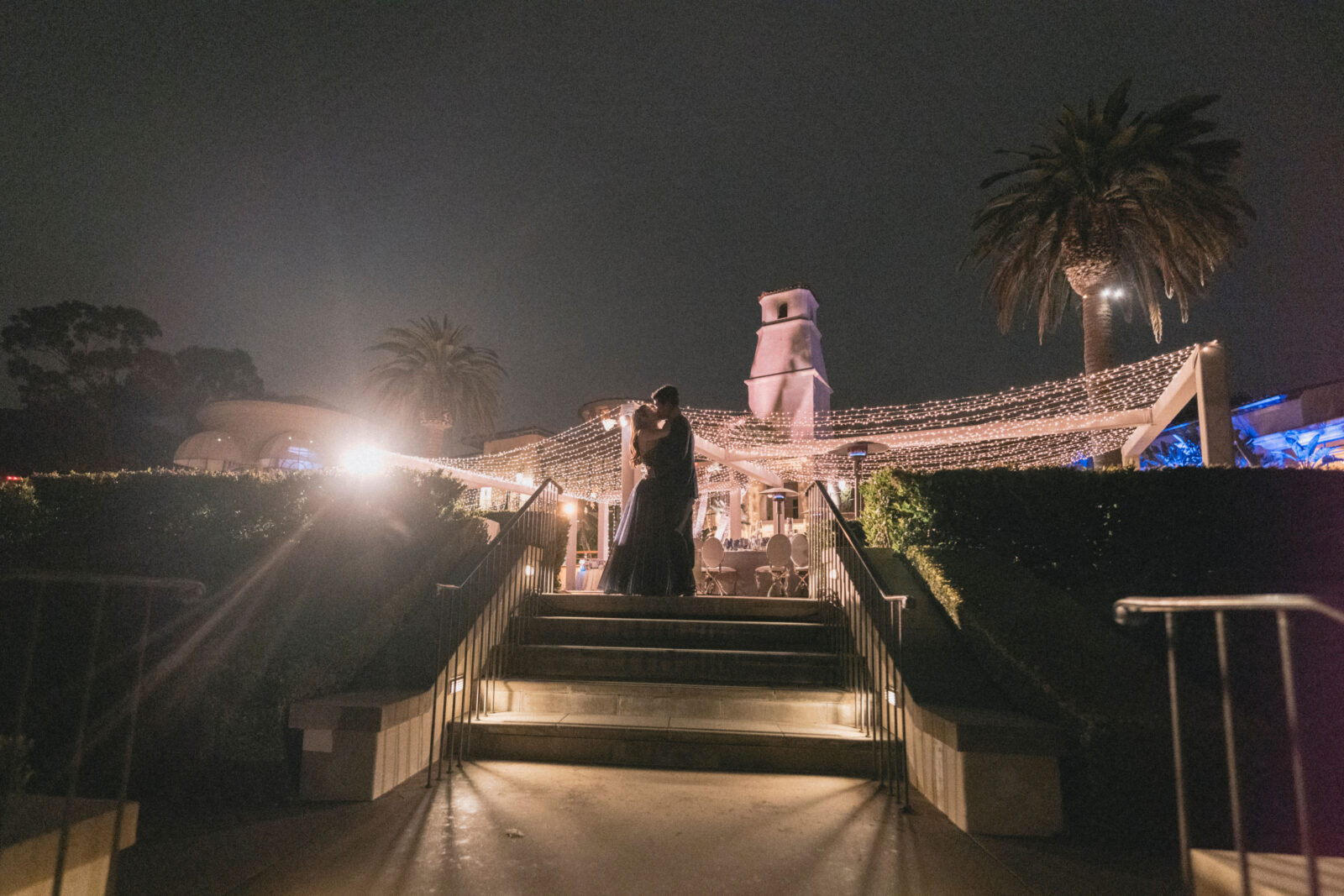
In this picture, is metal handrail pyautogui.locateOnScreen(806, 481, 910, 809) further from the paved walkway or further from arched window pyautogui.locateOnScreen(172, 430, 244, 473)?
arched window pyautogui.locateOnScreen(172, 430, 244, 473)

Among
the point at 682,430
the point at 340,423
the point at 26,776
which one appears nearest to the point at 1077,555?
the point at 682,430

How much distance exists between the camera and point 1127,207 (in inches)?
527

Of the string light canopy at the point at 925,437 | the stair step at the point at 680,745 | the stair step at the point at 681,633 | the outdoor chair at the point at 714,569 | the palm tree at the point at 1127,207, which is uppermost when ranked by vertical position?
the palm tree at the point at 1127,207

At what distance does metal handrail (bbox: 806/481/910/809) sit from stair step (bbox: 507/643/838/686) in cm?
30

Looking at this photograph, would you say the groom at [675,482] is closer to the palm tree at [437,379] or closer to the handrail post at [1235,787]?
the handrail post at [1235,787]

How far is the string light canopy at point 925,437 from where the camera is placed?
12.1 m

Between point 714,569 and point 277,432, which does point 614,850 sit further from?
point 277,432

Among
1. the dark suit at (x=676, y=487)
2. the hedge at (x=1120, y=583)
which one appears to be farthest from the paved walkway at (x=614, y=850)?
the dark suit at (x=676, y=487)

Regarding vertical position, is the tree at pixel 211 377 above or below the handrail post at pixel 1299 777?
above

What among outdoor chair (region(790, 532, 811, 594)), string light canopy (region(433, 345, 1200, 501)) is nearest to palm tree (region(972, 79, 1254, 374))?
string light canopy (region(433, 345, 1200, 501))

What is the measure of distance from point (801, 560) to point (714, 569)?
4.94 feet

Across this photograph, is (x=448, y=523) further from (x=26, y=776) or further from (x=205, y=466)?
(x=205, y=466)

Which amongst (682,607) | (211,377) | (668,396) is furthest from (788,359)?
(211,377)

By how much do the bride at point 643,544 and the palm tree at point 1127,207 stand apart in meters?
11.1
